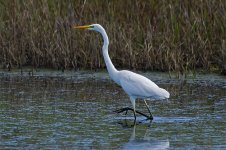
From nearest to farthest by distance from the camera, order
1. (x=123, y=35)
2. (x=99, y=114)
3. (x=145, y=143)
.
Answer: (x=145, y=143), (x=99, y=114), (x=123, y=35)

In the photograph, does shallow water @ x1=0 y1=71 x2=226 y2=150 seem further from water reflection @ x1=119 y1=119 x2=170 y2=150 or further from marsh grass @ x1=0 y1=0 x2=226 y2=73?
marsh grass @ x1=0 y1=0 x2=226 y2=73

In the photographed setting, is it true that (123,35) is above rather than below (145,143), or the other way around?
above

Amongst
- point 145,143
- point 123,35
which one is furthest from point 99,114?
point 123,35

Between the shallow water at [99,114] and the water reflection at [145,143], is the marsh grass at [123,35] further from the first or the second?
the water reflection at [145,143]

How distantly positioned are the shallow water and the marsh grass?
276mm

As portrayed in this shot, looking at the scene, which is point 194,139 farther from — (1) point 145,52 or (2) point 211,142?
(1) point 145,52

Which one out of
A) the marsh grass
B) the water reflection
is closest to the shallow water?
the water reflection

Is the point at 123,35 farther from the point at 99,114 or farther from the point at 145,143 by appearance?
the point at 145,143

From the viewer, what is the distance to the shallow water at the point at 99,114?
280 inches

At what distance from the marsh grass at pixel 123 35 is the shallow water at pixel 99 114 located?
0.28m

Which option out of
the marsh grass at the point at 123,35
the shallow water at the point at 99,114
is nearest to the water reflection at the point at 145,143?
the shallow water at the point at 99,114

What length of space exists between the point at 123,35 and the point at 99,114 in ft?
10.0

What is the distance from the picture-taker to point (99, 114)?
28.3ft

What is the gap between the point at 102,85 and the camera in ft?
35.3
